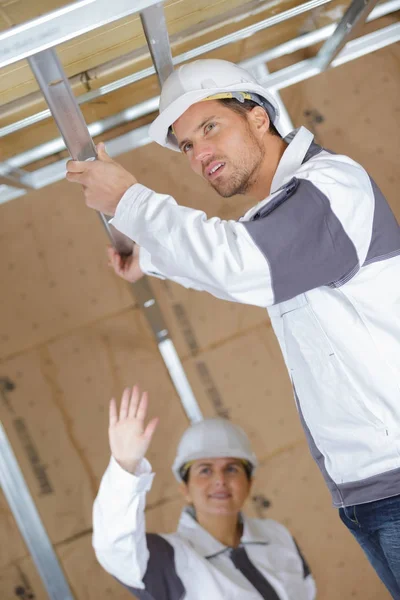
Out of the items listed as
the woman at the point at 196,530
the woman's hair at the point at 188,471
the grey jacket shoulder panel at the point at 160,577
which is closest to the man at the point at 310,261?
the woman at the point at 196,530

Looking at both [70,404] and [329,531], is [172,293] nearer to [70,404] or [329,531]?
[70,404]

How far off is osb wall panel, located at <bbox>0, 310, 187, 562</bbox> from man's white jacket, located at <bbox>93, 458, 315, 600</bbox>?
550mm

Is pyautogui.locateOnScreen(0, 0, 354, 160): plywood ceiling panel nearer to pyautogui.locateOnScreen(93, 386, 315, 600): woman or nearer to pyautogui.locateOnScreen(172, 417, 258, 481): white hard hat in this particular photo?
pyautogui.locateOnScreen(93, 386, 315, 600): woman

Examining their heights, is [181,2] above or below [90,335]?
above

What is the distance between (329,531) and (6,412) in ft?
5.57

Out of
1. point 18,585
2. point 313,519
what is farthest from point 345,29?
point 18,585

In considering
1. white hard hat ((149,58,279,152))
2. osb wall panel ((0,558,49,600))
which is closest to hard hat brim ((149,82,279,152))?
white hard hat ((149,58,279,152))

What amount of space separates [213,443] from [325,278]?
162 centimetres

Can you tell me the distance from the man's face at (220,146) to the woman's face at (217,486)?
1557 mm

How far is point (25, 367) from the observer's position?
312 cm

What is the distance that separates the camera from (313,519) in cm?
319

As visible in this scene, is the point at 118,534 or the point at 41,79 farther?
the point at 118,534

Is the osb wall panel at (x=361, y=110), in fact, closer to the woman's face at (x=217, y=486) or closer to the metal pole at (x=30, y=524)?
the woman's face at (x=217, y=486)

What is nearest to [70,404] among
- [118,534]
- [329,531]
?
[118,534]
